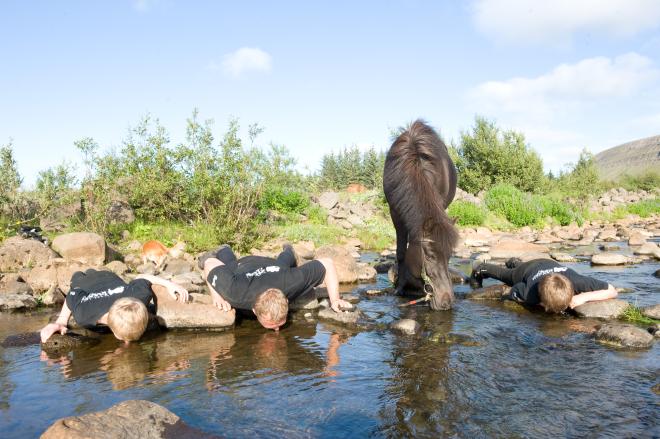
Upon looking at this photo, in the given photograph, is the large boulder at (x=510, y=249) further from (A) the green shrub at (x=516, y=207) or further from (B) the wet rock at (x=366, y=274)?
(A) the green shrub at (x=516, y=207)

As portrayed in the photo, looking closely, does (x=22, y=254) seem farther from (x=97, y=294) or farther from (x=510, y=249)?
(x=510, y=249)

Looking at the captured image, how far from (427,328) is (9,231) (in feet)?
32.0

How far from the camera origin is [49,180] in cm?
1173

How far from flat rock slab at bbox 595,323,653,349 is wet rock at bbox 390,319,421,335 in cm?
183

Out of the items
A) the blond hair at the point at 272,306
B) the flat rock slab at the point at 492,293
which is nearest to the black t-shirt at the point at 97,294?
the blond hair at the point at 272,306

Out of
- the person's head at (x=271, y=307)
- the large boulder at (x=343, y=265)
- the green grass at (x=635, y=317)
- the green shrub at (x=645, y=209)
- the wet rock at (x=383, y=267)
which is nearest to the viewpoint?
the person's head at (x=271, y=307)

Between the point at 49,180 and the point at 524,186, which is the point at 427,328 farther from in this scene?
the point at 524,186

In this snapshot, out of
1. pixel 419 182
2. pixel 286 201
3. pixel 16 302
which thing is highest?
pixel 286 201

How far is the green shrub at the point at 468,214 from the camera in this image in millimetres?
18281

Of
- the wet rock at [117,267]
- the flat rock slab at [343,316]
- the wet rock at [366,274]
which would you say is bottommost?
the flat rock slab at [343,316]

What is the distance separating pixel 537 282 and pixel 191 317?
4340 millimetres

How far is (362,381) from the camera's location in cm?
409

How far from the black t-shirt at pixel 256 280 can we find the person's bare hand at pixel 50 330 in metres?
1.63

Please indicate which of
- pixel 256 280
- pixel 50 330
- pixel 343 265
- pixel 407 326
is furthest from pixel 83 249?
pixel 407 326
